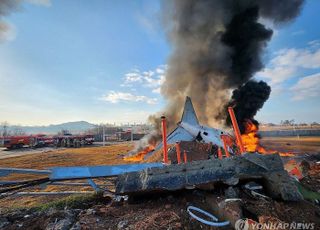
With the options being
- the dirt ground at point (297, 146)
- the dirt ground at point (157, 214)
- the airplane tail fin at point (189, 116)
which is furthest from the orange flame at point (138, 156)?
the dirt ground at point (157, 214)

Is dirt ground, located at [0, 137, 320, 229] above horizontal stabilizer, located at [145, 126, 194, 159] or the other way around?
the other way around

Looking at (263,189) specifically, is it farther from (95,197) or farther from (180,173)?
(95,197)

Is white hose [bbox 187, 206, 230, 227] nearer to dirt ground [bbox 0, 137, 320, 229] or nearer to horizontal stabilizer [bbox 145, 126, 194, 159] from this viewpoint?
dirt ground [bbox 0, 137, 320, 229]

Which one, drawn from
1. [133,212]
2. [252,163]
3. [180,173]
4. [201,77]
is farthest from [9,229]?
[201,77]

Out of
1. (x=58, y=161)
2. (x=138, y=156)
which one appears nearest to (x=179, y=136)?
(x=138, y=156)

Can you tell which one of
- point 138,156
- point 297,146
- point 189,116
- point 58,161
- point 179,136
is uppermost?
point 189,116

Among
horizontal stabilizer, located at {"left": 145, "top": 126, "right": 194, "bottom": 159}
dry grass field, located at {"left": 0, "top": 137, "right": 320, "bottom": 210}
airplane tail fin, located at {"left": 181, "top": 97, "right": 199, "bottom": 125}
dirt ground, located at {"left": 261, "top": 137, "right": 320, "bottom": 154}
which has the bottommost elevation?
dry grass field, located at {"left": 0, "top": 137, "right": 320, "bottom": 210}

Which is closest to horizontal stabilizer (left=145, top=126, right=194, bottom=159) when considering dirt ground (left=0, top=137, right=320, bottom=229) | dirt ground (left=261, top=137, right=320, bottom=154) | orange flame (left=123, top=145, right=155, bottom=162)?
orange flame (left=123, top=145, right=155, bottom=162)

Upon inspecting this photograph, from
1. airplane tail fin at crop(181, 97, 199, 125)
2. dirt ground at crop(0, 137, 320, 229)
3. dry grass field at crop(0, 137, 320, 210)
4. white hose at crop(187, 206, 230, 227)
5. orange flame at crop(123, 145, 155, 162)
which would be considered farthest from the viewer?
orange flame at crop(123, 145, 155, 162)

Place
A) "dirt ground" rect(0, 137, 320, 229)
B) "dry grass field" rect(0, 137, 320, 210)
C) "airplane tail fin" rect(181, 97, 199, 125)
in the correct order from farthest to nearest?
"airplane tail fin" rect(181, 97, 199, 125) < "dry grass field" rect(0, 137, 320, 210) < "dirt ground" rect(0, 137, 320, 229)

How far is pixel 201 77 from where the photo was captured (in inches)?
950

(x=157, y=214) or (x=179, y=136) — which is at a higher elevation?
(x=179, y=136)

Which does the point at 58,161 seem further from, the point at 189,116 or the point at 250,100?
the point at 250,100

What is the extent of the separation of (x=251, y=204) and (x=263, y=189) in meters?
0.77
